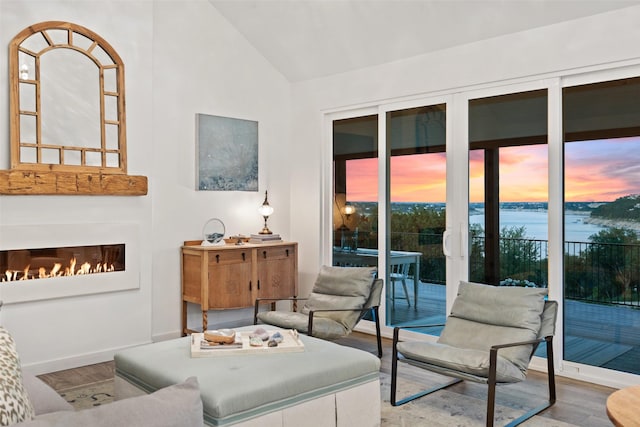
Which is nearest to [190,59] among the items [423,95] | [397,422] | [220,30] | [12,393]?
[220,30]

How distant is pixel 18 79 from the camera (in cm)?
429

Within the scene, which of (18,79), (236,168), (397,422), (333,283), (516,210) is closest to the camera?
(397,422)

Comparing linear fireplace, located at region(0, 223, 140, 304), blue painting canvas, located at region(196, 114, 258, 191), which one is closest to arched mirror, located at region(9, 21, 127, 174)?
linear fireplace, located at region(0, 223, 140, 304)

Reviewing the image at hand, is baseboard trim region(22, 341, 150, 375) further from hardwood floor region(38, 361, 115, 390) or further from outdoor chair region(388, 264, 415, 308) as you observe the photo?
outdoor chair region(388, 264, 415, 308)

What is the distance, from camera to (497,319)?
151 inches

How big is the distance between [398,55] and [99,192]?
9.88ft

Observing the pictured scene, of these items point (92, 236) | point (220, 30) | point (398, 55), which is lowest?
point (92, 236)

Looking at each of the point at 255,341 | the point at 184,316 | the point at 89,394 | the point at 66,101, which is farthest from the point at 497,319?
the point at 66,101

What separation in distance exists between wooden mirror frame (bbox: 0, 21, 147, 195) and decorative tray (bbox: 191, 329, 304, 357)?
1828mm

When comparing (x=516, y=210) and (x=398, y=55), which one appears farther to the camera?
(x=398, y=55)

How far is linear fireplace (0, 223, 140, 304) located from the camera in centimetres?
426

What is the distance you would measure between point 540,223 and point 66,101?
3984 mm

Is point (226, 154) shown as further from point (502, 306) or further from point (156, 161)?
point (502, 306)

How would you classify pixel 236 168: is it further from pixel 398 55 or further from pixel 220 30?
pixel 398 55
